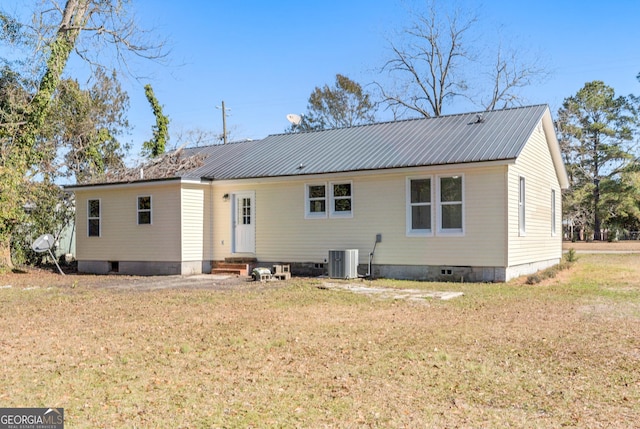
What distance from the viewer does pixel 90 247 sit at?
18.6 meters

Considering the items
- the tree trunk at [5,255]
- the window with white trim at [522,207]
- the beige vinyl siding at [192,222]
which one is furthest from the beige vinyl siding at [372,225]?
the tree trunk at [5,255]

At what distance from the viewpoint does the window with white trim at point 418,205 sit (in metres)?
14.8

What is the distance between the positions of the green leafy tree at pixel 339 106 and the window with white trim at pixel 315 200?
25.4 m

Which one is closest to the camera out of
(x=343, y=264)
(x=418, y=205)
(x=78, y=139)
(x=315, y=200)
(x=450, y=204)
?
(x=450, y=204)

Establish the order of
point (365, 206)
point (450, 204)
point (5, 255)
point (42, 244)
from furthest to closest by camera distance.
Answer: point (5, 255) < point (42, 244) < point (365, 206) < point (450, 204)

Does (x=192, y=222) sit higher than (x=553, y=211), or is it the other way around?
(x=553, y=211)

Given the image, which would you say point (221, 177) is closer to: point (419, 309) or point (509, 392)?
point (419, 309)

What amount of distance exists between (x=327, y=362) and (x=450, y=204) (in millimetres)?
9326

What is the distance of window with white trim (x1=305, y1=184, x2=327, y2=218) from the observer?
16.3 metres

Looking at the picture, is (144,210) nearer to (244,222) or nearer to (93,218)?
(93,218)

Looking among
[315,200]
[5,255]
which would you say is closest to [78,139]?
[5,255]

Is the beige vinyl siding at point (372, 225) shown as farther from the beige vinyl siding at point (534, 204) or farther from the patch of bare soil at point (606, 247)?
the patch of bare soil at point (606, 247)

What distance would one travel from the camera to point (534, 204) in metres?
16.6

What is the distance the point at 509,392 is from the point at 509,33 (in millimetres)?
31464
